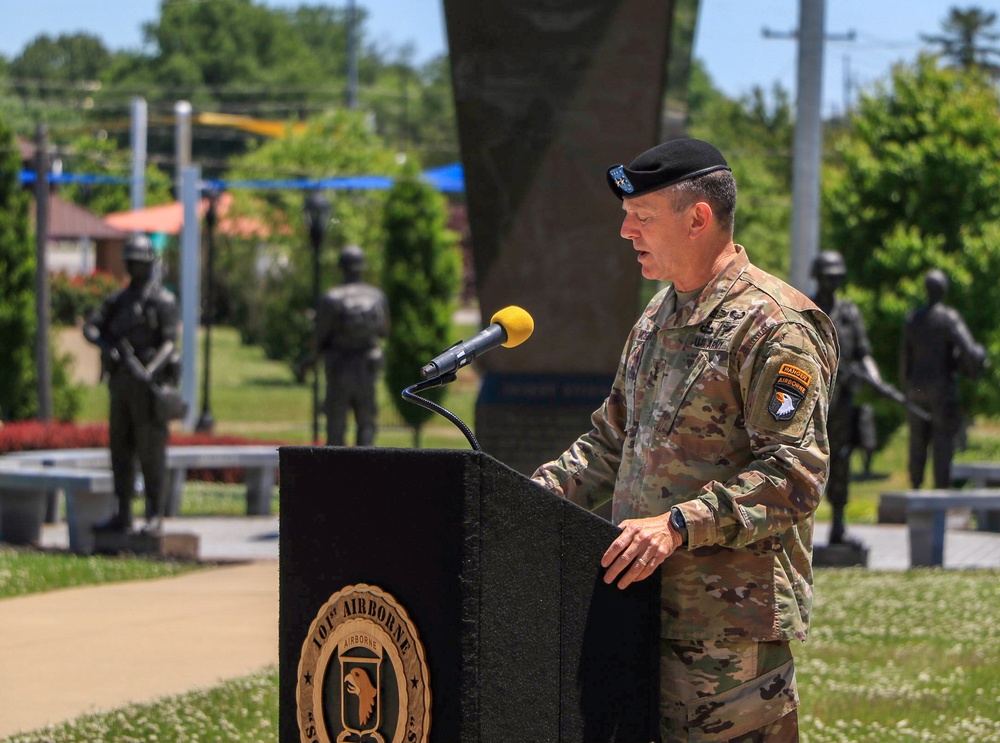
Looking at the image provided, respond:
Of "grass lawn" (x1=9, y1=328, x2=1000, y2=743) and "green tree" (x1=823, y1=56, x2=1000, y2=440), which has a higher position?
"green tree" (x1=823, y1=56, x2=1000, y2=440)

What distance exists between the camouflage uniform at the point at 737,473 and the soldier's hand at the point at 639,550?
6 centimetres

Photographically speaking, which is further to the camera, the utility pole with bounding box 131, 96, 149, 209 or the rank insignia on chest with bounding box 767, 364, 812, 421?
the utility pole with bounding box 131, 96, 149, 209

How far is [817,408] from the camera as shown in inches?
124

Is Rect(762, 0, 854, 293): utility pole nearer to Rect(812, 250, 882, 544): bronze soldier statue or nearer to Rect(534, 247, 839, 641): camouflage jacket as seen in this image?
Rect(812, 250, 882, 544): bronze soldier statue

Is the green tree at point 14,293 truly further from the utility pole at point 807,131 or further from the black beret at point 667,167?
the black beret at point 667,167

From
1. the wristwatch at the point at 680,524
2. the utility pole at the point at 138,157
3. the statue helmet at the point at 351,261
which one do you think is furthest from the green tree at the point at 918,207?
the wristwatch at the point at 680,524

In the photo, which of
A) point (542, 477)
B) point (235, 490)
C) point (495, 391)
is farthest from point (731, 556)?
point (235, 490)

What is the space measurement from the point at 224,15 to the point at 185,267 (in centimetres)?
6785

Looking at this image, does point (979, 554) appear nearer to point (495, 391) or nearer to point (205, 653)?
point (495, 391)

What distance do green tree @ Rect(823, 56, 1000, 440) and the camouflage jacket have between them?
61.8ft

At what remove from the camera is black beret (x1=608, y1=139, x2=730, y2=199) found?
320 cm

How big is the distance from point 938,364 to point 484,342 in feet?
38.9

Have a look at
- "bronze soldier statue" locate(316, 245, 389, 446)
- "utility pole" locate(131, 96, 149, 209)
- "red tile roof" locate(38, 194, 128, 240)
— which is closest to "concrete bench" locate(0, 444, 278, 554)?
"bronze soldier statue" locate(316, 245, 389, 446)

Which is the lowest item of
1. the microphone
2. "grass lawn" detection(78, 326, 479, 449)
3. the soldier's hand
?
"grass lawn" detection(78, 326, 479, 449)
